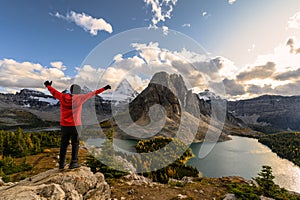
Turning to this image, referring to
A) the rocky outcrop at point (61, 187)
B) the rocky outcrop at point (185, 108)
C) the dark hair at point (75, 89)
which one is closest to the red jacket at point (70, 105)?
the dark hair at point (75, 89)

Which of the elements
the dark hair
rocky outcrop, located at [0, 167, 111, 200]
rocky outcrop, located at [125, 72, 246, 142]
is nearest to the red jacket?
the dark hair

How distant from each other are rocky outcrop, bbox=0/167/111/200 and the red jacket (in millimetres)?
1893

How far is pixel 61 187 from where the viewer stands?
543 cm

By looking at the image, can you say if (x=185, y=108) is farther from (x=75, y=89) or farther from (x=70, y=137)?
(x=75, y=89)

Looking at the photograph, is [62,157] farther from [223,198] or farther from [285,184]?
[285,184]

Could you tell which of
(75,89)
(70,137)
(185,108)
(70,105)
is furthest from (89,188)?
(185,108)

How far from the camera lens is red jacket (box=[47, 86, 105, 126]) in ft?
19.0

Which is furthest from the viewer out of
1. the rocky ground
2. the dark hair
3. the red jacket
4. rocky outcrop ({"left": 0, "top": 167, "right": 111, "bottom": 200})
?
the dark hair

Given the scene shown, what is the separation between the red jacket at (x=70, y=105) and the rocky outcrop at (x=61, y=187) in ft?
6.21

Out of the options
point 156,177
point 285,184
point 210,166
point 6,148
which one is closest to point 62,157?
point 156,177

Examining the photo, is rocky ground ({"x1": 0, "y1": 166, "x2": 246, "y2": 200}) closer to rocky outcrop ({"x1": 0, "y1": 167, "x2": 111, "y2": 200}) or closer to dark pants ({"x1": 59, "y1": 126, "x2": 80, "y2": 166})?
rocky outcrop ({"x1": 0, "y1": 167, "x2": 111, "y2": 200})

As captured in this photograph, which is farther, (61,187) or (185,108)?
(185,108)

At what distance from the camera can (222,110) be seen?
36.5 ft

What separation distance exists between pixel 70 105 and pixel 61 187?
268 centimetres
